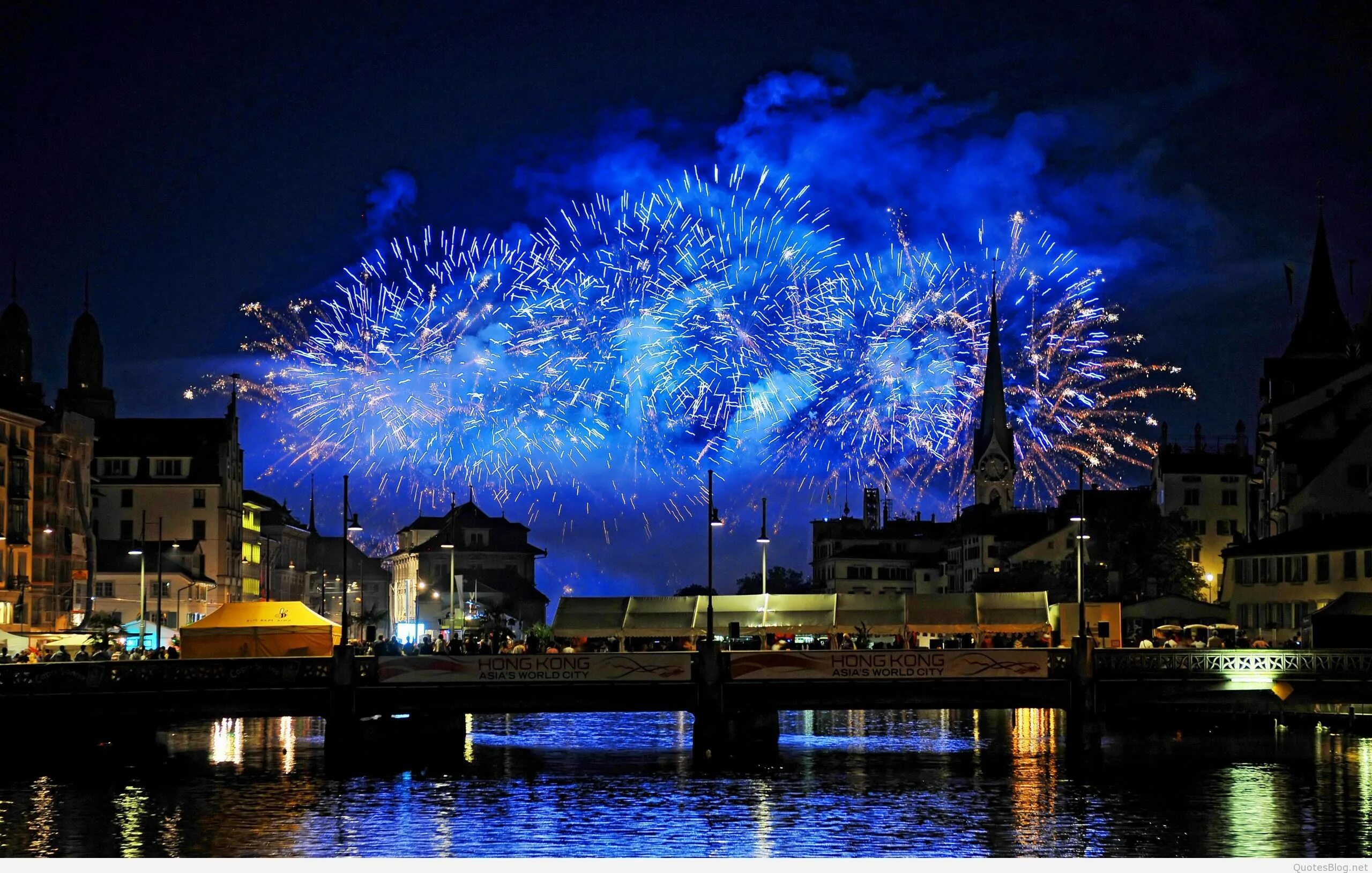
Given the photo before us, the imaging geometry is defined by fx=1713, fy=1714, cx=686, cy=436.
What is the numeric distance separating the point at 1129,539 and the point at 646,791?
71.2 m

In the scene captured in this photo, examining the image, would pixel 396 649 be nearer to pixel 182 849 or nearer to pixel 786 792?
pixel 786 792

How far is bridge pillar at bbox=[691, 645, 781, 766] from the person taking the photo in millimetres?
59844

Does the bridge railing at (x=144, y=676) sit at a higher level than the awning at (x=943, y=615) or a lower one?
lower

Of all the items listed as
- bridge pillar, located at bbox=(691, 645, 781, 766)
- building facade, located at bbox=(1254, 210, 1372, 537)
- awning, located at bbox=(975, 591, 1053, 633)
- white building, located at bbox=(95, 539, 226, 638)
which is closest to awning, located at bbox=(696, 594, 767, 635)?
awning, located at bbox=(975, 591, 1053, 633)

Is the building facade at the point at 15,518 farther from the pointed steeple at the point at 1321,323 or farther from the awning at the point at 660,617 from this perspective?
the pointed steeple at the point at 1321,323

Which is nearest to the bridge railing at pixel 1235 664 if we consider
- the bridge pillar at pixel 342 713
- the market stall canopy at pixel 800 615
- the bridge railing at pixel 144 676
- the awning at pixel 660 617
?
the market stall canopy at pixel 800 615

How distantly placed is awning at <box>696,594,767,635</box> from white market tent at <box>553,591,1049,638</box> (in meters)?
0.03

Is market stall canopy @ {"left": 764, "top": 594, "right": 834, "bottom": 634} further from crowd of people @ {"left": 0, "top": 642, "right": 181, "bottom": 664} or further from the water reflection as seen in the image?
the water reflection

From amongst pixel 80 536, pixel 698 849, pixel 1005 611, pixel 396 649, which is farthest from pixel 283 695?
pixel 80 536

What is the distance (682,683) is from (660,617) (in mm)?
17910

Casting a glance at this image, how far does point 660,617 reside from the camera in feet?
256

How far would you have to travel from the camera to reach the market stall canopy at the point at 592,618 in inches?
3093

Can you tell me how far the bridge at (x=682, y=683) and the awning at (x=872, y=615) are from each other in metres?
17.9

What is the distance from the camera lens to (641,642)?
92.4 metres
